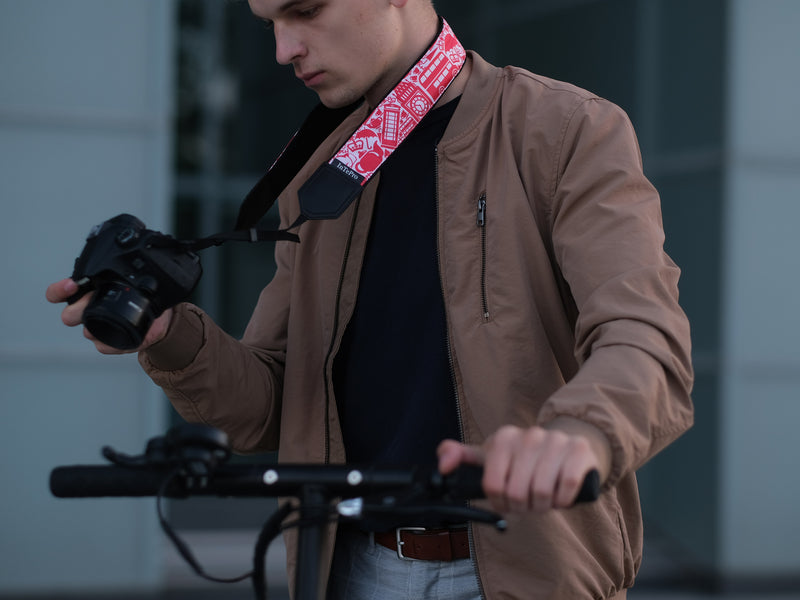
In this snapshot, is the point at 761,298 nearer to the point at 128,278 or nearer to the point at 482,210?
the point at 482,210

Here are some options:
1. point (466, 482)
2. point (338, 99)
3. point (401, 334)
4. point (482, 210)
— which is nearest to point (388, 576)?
point (401, 334)

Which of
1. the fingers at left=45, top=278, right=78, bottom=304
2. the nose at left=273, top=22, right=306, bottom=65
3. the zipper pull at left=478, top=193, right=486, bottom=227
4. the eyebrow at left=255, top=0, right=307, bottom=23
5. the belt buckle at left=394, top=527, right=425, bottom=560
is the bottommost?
the belt buckle at left=394, top=527, right=425, bottom=560

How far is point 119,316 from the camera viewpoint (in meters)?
1.84

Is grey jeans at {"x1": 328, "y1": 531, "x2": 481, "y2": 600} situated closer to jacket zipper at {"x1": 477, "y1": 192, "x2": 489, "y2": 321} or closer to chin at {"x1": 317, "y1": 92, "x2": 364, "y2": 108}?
jacket zipper at {"x1": 477, "y1": 192, "x2": 489, "y2": 321}

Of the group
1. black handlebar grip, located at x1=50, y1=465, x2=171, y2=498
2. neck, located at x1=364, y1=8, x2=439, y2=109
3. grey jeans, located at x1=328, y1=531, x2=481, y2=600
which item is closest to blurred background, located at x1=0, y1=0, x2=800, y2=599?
neck, located at x1=364, y1=8, x2=439, y2=109

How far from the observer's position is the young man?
77.4 inches

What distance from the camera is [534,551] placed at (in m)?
2.04

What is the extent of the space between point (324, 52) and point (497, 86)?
14.2 inches

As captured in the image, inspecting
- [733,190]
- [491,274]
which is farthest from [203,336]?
[733,190]

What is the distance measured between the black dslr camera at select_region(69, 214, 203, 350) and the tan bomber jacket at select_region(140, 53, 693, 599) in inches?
8.7

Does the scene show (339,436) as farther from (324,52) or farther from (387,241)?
(324,52)

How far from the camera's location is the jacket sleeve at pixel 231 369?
7.23 feet

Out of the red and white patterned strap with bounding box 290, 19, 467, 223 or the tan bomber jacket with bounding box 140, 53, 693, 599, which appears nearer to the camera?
the tan bomber jacket with bounding box 140, 53, 693, 599

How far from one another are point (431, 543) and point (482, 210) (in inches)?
25.9
